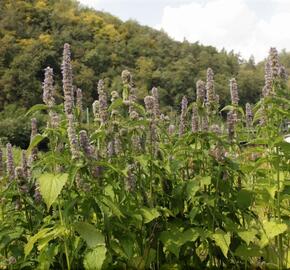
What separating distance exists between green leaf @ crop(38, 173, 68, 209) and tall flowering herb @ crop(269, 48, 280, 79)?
1813 mm

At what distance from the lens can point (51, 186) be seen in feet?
11.1

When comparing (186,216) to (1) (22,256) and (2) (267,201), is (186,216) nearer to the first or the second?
(2) (267,201)

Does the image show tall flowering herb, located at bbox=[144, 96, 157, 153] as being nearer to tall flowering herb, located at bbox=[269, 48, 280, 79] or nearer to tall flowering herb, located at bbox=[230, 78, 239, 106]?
tall flowering herb, located at bbox=[230, 78, 239, 106]

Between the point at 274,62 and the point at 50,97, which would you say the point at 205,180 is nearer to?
the point at 274,62

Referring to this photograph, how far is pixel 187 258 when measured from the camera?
4305 mm

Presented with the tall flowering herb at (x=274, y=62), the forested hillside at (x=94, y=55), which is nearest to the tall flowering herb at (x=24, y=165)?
the tall flowering herb at (x=274, y=62)

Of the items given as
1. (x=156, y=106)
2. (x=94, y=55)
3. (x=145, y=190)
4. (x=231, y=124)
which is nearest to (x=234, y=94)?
(x=231, y=124)

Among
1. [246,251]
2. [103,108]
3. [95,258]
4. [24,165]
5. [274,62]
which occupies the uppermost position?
[274,62]

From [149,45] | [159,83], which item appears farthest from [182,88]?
[149,45]

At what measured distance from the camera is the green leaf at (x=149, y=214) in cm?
386

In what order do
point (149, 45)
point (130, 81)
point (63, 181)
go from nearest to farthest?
point (63, 181) < point (130, 81) < point (149, 45)

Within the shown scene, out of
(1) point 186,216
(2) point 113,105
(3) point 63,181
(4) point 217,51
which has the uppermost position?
(4) point 217,51

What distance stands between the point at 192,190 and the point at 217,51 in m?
83.4

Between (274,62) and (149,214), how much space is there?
149 centimetres
